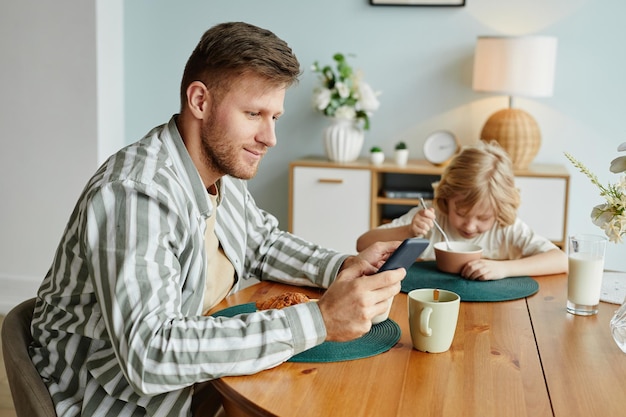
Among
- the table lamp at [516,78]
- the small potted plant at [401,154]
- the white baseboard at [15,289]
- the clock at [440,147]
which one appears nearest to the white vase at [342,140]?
the small potted plant at [401,154]

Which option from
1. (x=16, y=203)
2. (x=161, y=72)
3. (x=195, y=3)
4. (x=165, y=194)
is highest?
(x=195, y=3)

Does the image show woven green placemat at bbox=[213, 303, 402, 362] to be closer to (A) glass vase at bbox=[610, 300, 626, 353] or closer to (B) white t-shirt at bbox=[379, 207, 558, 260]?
(A) glass vase at bbox=[610, 300, 626, 353]

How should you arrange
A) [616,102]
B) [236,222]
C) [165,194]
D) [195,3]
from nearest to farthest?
1. [165,194]
2. [236,222]
3. [616,102]
4. [195,3]

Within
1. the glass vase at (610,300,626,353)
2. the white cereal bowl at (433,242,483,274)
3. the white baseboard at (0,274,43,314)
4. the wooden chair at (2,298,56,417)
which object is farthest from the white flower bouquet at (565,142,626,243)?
the white baseboard at (0,274,43,314)

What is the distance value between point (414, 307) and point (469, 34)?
277 cm

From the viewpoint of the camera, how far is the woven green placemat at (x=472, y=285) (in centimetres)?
173

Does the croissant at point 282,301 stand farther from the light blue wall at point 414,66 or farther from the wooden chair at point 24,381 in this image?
the light blue wall at point 414,66

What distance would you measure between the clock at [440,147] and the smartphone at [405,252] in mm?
2387

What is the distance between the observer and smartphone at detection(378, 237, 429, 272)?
1.36 m

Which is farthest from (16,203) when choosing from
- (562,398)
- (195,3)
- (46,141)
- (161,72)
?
(562,398)

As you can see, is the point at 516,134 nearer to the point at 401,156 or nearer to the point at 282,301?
the point at 401,156

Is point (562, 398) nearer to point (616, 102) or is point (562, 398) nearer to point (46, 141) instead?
point (616, 102)

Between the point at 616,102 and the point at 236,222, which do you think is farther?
the point at 616,102

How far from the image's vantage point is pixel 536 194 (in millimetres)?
3516
